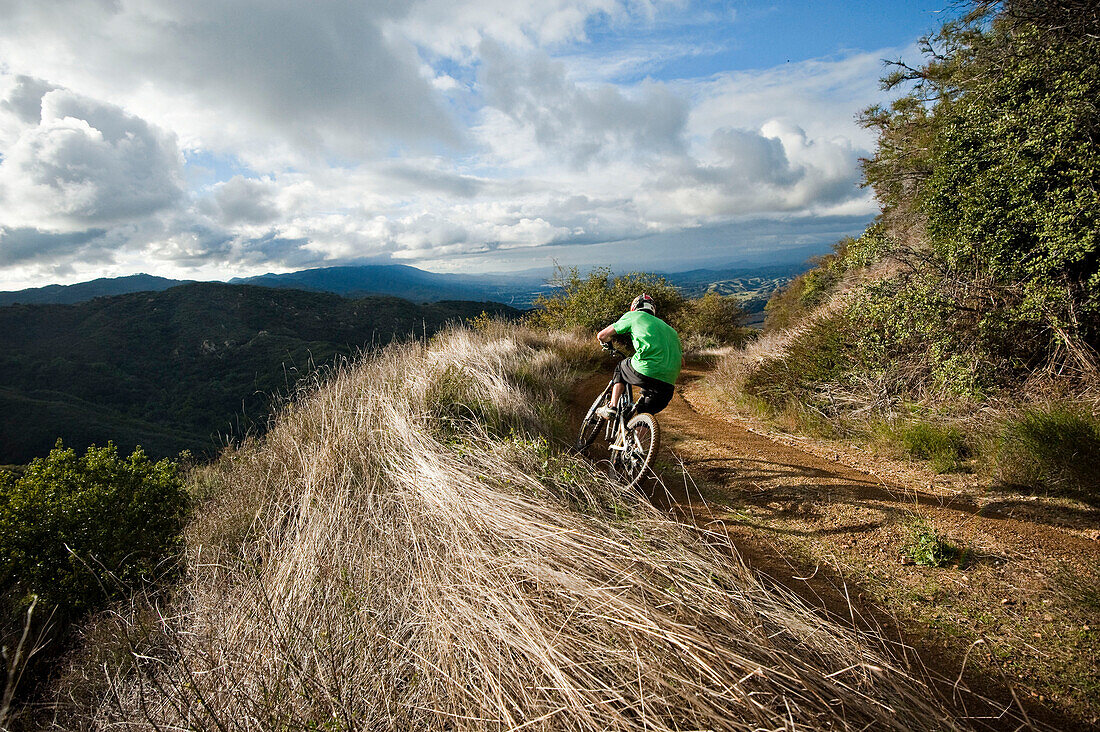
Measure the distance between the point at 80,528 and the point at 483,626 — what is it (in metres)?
5.21

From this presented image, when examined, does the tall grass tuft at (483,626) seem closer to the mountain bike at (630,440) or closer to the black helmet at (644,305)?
the mountain bike at (630,440)

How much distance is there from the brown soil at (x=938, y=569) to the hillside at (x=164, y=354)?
1488 inches

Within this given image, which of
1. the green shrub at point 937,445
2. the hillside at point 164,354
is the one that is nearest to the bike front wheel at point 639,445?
the green shrub at point 937,445

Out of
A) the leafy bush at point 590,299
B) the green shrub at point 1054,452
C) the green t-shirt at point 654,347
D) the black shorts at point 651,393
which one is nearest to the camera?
the green shrub at point 1054,452

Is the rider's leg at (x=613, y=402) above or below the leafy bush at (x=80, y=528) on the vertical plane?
above

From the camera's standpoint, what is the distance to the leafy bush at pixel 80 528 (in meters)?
4.25

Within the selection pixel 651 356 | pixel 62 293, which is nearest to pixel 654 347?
pixel 651 356

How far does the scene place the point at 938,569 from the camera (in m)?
3.12

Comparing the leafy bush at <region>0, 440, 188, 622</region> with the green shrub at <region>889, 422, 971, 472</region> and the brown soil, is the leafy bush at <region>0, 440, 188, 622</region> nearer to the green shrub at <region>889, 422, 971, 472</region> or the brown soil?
the brown soil

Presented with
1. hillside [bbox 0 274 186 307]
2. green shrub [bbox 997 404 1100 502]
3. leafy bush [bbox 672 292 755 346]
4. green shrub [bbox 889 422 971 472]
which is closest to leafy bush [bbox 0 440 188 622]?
green shrub [bbox 889 422 971 472]

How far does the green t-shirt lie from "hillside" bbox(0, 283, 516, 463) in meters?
37.2

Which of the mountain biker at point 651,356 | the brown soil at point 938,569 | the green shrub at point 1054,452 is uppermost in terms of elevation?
the mountain biker at point 651,356

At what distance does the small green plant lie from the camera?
3160 mm

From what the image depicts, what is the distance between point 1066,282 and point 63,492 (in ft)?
37.6
